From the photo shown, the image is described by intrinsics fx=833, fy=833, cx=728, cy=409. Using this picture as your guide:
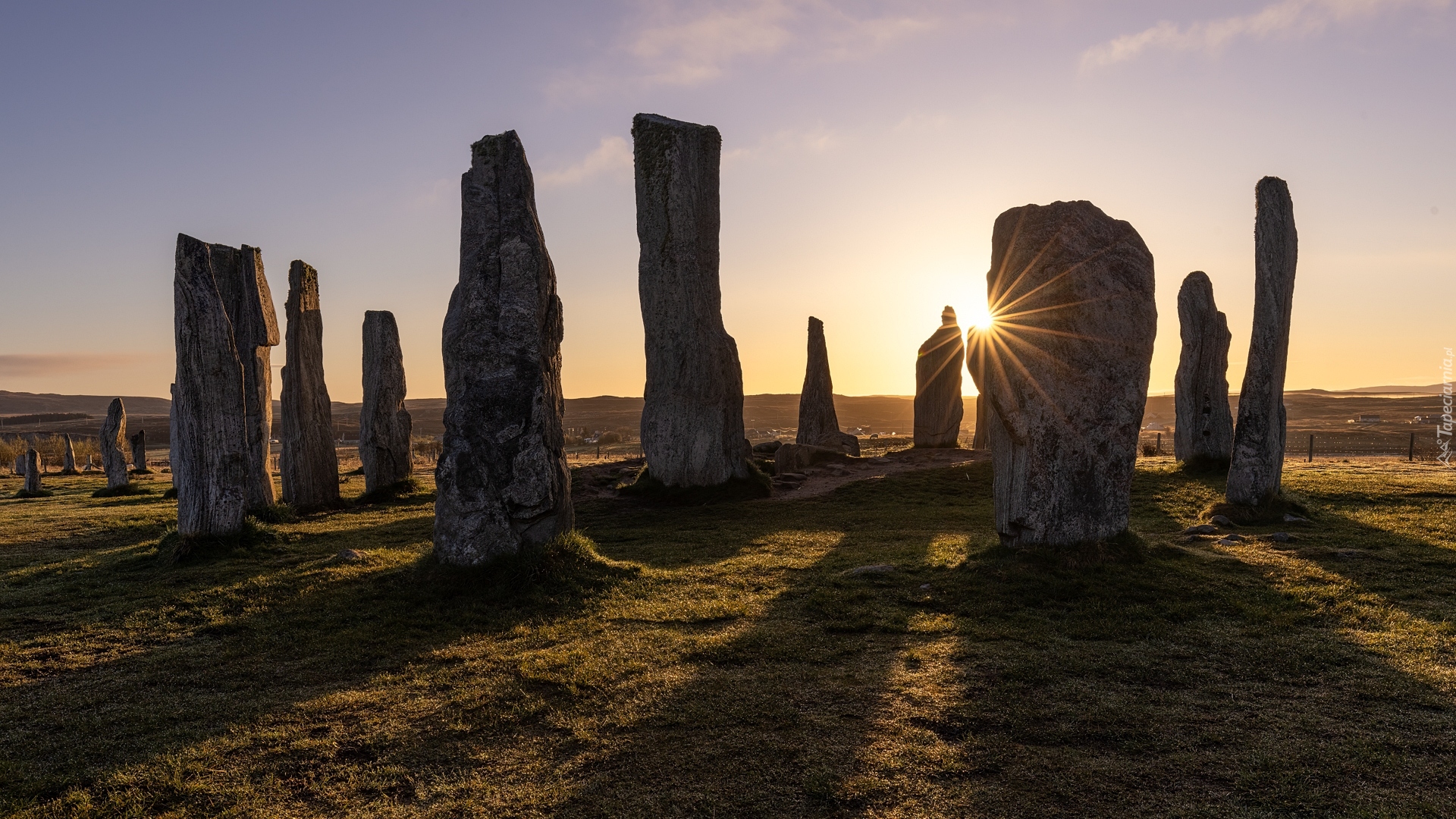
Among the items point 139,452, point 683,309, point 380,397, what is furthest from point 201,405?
point 139,452

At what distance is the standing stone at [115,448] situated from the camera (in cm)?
2034

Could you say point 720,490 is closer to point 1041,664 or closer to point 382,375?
point 382,375

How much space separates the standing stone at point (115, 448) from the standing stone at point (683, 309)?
45.5 ft

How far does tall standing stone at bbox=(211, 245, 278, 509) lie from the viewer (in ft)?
45.8

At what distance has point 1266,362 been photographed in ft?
42.0

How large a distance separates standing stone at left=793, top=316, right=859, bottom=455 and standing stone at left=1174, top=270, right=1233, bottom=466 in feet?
28.9

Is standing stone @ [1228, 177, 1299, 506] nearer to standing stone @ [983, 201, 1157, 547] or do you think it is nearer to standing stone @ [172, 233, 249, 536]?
standing stone @ [983, 201, 1157, 547]

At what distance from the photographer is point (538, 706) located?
5402 mm

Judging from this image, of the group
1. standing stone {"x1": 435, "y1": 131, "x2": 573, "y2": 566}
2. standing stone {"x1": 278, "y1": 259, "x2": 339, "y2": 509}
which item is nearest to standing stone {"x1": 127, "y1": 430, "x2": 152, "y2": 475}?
standing stone {"x1": 278, "y1": 259, "x2": 339, "y2": 509}

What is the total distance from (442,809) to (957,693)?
3.23 metres

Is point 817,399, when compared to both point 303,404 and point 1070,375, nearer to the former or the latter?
point 303,404

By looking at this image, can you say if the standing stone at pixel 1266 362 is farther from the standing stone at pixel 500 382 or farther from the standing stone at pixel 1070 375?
the standing stone at pixel 500 382

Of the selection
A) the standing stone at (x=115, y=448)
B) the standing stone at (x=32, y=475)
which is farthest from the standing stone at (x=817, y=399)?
the standing stone at (x=32, y=475)

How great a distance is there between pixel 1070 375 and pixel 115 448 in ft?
74.0
